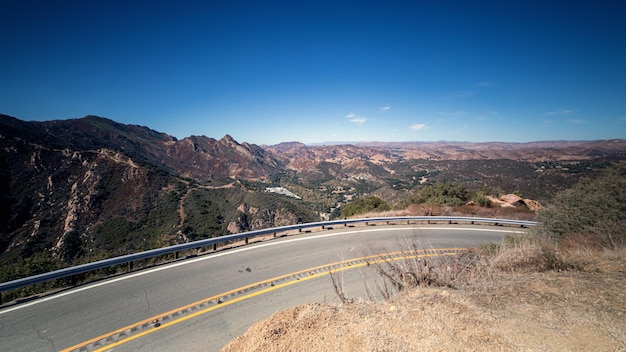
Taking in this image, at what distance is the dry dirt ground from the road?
81 centimetres

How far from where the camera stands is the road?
4.51 m

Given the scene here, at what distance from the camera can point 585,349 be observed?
2.74m

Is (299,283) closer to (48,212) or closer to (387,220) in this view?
(387,220)

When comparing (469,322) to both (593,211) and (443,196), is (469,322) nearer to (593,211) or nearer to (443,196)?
(593,211)

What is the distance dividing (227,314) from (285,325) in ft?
8.64

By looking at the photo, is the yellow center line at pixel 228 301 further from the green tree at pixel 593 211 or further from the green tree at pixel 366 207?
the green tree at pixel 366 207

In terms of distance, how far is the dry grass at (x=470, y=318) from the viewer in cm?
289

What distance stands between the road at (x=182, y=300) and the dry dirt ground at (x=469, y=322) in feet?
2.64

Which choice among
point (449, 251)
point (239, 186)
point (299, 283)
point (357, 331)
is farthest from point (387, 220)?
point (239, 186)

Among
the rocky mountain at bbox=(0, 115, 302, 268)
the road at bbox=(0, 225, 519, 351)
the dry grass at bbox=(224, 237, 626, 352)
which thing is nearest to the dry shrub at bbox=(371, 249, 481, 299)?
the dry grass at bbox=(224, 237, 626, 352)

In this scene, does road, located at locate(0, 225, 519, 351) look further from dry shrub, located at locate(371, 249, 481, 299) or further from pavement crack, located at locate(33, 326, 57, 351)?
dry shrub, located at locate(371, 249, 481, 299)

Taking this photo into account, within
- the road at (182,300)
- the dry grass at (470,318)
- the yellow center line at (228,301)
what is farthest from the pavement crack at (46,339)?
the dry grass at (470,318)

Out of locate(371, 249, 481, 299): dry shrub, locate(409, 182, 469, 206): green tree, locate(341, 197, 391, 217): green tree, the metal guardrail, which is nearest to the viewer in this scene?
locate(371, 249, 481, 299): dry shrub

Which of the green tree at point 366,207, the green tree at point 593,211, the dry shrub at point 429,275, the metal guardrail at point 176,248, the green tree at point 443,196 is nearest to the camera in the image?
the dry shrub at point 429,275
